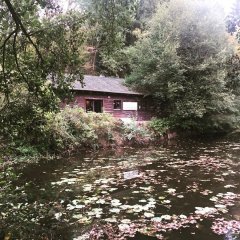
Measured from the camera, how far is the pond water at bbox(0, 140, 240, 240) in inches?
230

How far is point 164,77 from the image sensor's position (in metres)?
26.4

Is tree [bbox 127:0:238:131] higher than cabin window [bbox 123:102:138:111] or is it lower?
higher

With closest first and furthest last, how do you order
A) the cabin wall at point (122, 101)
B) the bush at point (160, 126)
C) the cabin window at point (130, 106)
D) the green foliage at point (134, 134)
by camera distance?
the green foliage at point (134, 134) < the bush at point (160, 126) < the cabin wall at point (122, 101) < the cabin window at point (130, 106)

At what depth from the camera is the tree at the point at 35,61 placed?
538cm

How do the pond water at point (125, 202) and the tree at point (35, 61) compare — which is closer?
the tree at point (35, 61)

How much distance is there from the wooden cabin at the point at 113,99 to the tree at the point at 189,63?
6.68ft

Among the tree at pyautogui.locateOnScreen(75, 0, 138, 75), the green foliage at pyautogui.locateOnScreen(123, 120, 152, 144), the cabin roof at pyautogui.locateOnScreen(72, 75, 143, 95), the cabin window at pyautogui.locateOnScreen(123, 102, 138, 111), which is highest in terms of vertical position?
the tree at pyautogui.locateOnScreen(75, 0, 138, 75)

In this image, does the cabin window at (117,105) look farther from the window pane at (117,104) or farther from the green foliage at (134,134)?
the green foliage at (134,134)

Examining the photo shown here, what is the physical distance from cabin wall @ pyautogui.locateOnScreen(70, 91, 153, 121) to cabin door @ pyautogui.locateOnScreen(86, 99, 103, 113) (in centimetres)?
59

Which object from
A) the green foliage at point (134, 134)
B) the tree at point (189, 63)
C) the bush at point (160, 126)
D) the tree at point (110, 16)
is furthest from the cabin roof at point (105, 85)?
the tree at point (110, 16)

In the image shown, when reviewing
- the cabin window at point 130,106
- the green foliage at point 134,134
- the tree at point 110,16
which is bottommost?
the green foliage at point 134,134

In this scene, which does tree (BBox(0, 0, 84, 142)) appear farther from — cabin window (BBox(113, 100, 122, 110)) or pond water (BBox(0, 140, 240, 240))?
cabin window (BBox(113, 100, 122, 110))

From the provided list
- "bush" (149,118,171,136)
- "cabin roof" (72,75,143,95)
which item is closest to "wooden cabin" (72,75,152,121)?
"cabin roof" (72,75,143,95)

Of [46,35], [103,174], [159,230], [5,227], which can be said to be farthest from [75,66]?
[103,174]
